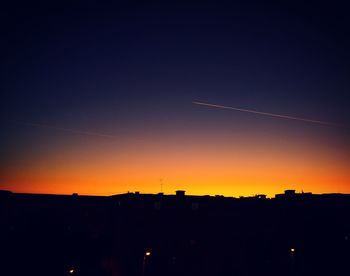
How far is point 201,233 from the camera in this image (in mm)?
42969

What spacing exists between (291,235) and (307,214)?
537 cm

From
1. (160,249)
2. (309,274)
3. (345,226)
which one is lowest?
(309,274)

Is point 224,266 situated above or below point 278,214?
below

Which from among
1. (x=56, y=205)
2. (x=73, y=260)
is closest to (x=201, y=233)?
(x=73, y=260)

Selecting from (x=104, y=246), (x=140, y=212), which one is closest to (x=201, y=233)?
(x=140, y=212)

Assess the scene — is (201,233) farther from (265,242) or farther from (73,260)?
(73,260)

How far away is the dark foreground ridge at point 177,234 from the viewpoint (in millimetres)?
37188

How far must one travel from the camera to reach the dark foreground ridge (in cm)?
3719

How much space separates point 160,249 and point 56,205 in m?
18.2

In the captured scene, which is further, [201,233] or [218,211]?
[218,211]

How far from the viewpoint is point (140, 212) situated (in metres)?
44.2

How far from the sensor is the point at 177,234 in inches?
1667

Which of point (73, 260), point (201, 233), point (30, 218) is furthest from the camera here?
point (201, 233)

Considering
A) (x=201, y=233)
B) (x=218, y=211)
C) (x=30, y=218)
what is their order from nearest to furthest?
(x=30, y=218) < (x=201, y=233) < (x=218, y=211)
